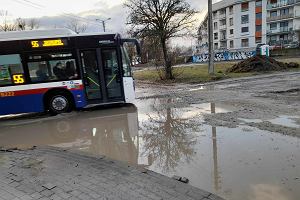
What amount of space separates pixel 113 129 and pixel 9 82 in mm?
5153

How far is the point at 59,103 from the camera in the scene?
1255cm

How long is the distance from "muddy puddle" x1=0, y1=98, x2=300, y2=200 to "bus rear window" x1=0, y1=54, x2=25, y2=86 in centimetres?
167

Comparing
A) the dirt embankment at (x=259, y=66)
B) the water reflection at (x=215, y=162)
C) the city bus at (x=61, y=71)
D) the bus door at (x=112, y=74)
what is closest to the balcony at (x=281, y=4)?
the dirt embankment at (x=259, y=66)

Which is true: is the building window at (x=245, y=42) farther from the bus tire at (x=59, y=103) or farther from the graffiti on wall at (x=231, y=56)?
the bus tire at (x=59, y=103)

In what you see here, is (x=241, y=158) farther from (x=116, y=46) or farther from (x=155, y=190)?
(x=116, y=46)

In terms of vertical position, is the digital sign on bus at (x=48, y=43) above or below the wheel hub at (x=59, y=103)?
above

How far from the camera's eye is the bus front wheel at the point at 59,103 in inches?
491

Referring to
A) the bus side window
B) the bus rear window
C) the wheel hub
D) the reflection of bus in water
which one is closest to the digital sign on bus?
the bus side window

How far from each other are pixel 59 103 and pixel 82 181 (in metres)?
7.79

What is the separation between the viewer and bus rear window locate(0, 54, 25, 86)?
11711 mm

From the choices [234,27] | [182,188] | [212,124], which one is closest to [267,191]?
[182,188]

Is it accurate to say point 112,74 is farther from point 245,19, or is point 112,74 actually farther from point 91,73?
point 245,19

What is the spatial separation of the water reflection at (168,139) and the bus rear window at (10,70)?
544 centimetres

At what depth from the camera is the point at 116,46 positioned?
12.7 m
